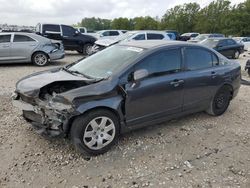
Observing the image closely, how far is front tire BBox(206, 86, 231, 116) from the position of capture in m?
5.25

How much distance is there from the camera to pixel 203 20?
56656 mm

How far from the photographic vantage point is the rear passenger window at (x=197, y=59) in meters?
4.68

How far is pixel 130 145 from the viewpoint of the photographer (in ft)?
13.4

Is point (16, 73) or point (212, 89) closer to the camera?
point (212, 89)

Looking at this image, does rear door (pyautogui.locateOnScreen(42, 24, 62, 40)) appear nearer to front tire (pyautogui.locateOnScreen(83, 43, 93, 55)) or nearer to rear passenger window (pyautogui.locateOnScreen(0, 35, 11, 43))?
front tire (pyautogui.locateOnScreen(83, 43, 93, 55))

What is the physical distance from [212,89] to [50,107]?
3.01 m

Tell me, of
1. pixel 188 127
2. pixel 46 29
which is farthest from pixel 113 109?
pixel 46 29

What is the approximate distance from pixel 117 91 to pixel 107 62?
0.74m

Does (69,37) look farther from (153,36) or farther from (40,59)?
(153,36)

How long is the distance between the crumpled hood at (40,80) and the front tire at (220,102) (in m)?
2.66

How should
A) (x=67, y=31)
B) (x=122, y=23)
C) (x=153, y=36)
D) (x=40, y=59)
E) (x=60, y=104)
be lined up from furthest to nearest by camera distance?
(x=122, y=23)
(x=67, y=31)
(x=153, y=36)
(x=40, y=59)
(x=60, y=104)

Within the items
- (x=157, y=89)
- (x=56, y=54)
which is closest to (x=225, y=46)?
(x=56, y=54)

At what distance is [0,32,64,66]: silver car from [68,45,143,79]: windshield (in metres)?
7.27

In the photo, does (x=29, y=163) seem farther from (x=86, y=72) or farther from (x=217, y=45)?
(x=217, y=45)
